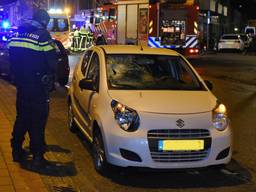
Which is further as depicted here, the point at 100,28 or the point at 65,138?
the point at 100,28

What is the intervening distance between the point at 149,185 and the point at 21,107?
1.79 m

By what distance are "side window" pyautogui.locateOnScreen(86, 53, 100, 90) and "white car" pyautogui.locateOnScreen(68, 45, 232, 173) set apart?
32 millimetres

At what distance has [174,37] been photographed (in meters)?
26.0

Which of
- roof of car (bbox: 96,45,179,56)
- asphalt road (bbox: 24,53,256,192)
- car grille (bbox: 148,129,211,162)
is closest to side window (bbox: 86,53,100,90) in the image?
roof of car (bbox: 96,45,179,56)

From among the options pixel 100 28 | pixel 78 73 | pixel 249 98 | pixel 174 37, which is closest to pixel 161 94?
pixel 78 73

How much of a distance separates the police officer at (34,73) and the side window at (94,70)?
80cm

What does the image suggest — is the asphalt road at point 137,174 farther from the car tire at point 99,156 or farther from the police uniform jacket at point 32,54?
the police uniform jacket at point 32,54

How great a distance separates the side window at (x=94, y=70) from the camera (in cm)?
750

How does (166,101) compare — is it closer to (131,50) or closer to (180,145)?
(180,145)

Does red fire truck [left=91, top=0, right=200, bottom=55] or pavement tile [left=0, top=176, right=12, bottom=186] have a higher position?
red fire truck [left=91, top=0, right=200, bottom=55]

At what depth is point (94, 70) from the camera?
25.9 ft

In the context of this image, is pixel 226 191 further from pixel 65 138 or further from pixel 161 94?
pixel 65 138

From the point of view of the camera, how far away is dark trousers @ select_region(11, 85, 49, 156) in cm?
674

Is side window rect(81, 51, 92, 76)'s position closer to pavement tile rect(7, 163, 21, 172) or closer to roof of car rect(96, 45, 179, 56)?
roof of car rect(96, 45, 179, 56)
